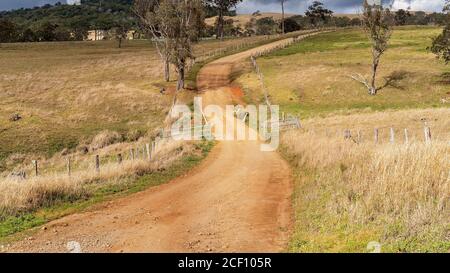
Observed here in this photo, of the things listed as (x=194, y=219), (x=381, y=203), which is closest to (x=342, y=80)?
(x=194, y=219)

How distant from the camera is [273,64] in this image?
72875mm

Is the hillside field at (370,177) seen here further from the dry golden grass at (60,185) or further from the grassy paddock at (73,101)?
→ the grassy paddock at (73,101)

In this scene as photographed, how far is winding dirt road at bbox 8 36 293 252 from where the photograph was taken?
11.9 metres

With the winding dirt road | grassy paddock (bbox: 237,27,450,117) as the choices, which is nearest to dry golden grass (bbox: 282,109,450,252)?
the winding dirt road

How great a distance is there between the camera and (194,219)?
14.1 meters

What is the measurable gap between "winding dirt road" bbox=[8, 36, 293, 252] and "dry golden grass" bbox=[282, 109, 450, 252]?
98 centimetres

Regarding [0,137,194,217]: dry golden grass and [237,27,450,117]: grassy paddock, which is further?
[237,27,450,117]: grassy paddock

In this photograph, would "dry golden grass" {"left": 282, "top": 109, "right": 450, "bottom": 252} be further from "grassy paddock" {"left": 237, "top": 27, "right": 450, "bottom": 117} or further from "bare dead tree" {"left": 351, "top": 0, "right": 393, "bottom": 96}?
"bare dead tree" {"left": 351, "top": 0, "right": 393, "bottom": 96}

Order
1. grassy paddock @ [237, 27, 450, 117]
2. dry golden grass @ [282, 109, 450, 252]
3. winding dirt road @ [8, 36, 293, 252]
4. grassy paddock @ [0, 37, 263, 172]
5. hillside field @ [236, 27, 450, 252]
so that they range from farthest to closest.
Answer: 1. grassy paddock @ [237, 27, 450, 117]
2. grassy paddock @ [0, 37, 263, 172]
3. winding dirt road @ [8, 36, 293, 252]
4. hillside field @ [236, 27, 450, 252]
5. dry golden grass @ [282, 109, 450, 252]

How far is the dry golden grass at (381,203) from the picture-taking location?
9734 mm
